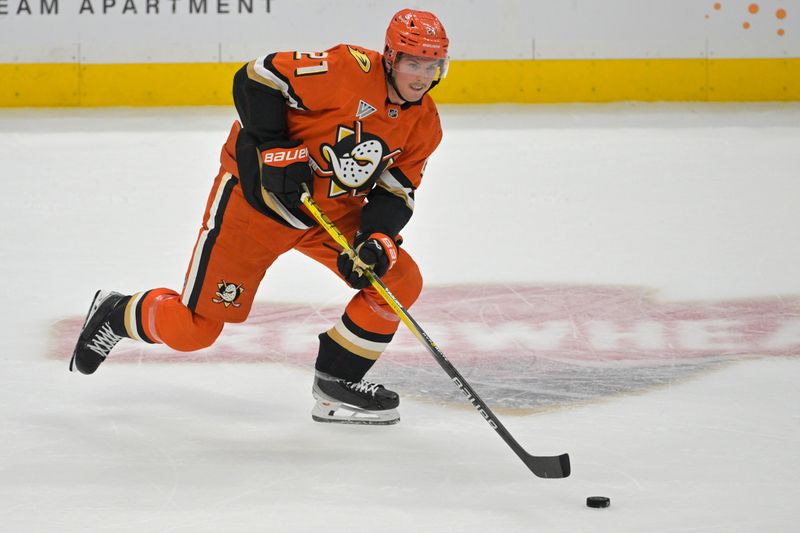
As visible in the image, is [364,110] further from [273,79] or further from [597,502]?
[597,502]

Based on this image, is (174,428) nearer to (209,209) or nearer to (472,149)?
(209,209)

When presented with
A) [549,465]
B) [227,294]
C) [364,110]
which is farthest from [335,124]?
[549,465]

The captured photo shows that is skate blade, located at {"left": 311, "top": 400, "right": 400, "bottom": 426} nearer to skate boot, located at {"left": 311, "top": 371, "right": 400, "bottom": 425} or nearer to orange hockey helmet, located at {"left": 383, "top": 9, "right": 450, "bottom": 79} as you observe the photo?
skate boot, located at {"left": 311, "top": 371, "right": 400, "bottom": 425}

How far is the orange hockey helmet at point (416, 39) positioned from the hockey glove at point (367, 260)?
1.24 feet

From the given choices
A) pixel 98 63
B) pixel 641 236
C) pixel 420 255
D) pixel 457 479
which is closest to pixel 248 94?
pixel 457 479

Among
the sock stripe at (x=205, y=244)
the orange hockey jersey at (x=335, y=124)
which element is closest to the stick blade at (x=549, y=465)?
the orange hockey jersey at (x=335, y=124)

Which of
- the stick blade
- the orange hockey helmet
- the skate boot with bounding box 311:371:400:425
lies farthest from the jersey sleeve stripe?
the stick blade

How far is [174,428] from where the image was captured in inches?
109

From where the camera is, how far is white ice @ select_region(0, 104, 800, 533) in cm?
226

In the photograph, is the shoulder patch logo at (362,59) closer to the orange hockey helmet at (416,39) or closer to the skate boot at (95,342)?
the orange hockey helmet at (416,39)

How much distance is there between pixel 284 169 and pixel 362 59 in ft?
1.02

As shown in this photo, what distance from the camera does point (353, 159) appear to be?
2.79 meters

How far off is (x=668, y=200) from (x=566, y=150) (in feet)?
3.35

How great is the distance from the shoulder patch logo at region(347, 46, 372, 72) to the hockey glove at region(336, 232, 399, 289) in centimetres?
37
